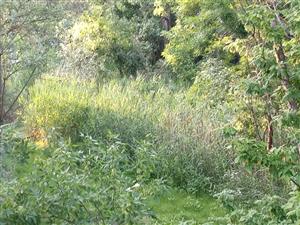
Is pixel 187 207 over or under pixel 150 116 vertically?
under

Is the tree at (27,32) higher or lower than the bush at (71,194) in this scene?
higher

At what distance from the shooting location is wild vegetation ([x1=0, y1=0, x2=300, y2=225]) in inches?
128

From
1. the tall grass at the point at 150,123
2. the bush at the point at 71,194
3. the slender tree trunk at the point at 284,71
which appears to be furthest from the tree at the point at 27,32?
the slender tree trunk at the point at 284,71

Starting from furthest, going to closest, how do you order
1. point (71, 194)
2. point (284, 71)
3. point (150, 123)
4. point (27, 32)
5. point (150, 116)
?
point (150, 116), point (150, 123), point (27, 32), point (284, 71), point (71, 194)

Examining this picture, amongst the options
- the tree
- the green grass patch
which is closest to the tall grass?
the green grass patch

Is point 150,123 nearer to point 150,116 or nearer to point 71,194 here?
point 150,116

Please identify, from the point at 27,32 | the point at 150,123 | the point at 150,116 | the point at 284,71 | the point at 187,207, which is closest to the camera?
the point at 284,71

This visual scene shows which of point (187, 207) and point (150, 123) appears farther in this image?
point (150, 123)

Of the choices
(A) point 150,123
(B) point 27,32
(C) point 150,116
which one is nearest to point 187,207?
(A) point 150,123

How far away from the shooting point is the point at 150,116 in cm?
836

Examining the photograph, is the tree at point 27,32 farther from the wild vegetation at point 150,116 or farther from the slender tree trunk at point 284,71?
the slender tree trunk at point 284,71

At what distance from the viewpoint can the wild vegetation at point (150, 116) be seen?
3.24m

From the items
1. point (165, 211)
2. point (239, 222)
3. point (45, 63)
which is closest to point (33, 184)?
point (239, 222)

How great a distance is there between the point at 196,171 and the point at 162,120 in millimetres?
1101
